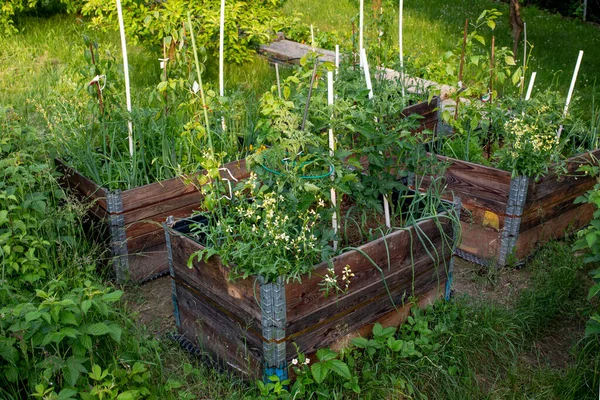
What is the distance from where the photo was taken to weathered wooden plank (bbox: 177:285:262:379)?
2982mm

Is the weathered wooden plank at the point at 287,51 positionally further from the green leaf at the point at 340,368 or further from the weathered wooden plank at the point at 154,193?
the green leaf at the point at 340,368

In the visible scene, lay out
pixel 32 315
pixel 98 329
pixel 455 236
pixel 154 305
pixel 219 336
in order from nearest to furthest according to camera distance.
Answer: pixel 32 315 → pixel 98 329 → pixel 219 336 → pixel 455 236 → pixel 154 305

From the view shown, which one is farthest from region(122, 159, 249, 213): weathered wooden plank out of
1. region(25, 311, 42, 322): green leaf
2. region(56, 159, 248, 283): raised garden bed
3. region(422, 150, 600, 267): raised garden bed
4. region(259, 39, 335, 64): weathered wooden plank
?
region(259, 39, 335, 64): weathered wooden plank

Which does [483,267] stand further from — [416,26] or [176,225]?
[416,26]

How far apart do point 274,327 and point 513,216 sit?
186 centimetres

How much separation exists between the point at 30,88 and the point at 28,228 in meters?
3.12

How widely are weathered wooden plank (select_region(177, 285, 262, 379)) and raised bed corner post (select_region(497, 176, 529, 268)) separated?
1855 millimetres

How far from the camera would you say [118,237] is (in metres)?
3.83

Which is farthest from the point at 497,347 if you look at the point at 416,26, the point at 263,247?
the point at 416,26

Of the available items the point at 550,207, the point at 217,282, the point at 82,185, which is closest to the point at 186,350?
the point at 217,282

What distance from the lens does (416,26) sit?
975 centimetres

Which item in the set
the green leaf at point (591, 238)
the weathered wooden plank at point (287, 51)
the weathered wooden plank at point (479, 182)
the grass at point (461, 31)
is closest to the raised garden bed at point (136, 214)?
the weathered wooden plank at point (479, 182)

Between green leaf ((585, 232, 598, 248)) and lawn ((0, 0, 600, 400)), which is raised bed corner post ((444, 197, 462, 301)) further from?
green leaf ((585, 232, 598, 248))

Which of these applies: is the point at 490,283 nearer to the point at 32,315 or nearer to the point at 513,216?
the point at 513,216
